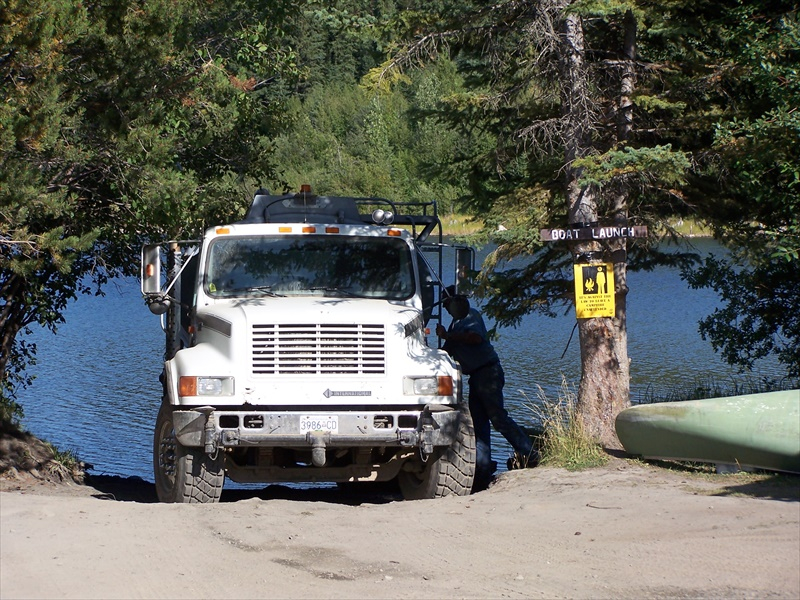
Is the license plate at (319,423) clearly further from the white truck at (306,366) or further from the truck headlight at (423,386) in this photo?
the truck headlight at (423,386)

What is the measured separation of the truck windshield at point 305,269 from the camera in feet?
31.6

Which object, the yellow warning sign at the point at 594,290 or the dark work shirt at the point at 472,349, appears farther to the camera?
the dark work shirt at the point at 472,349

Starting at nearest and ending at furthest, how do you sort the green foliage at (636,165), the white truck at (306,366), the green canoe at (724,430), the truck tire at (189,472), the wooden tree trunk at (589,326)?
the green canoe at (724,430) → the white truck at (306,366) → the truck tire at (189,472) → the green foliage at (636,165) → the wooden tree trunk at (589,326)

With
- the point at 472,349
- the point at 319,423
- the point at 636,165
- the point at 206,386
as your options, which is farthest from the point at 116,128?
the point at 636,165

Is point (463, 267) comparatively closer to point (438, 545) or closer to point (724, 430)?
point (724, 430)

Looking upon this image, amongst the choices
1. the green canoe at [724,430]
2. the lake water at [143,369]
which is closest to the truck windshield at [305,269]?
the green canoe at [724,430]

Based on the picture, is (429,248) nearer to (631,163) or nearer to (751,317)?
(631,163)

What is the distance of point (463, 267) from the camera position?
10055mm

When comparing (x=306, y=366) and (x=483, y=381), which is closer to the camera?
(x=306, y=366)

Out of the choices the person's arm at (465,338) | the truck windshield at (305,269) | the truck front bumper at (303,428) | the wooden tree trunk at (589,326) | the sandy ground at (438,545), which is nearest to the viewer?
the sandy ground at (438,545)

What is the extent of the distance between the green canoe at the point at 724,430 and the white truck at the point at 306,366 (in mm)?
1515

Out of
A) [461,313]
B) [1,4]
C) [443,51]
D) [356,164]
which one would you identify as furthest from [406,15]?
[356,164]

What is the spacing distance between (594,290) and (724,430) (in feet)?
6.81

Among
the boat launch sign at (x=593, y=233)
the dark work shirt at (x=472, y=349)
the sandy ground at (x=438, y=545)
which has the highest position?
the boat launch sign at (x=593, y=233)
